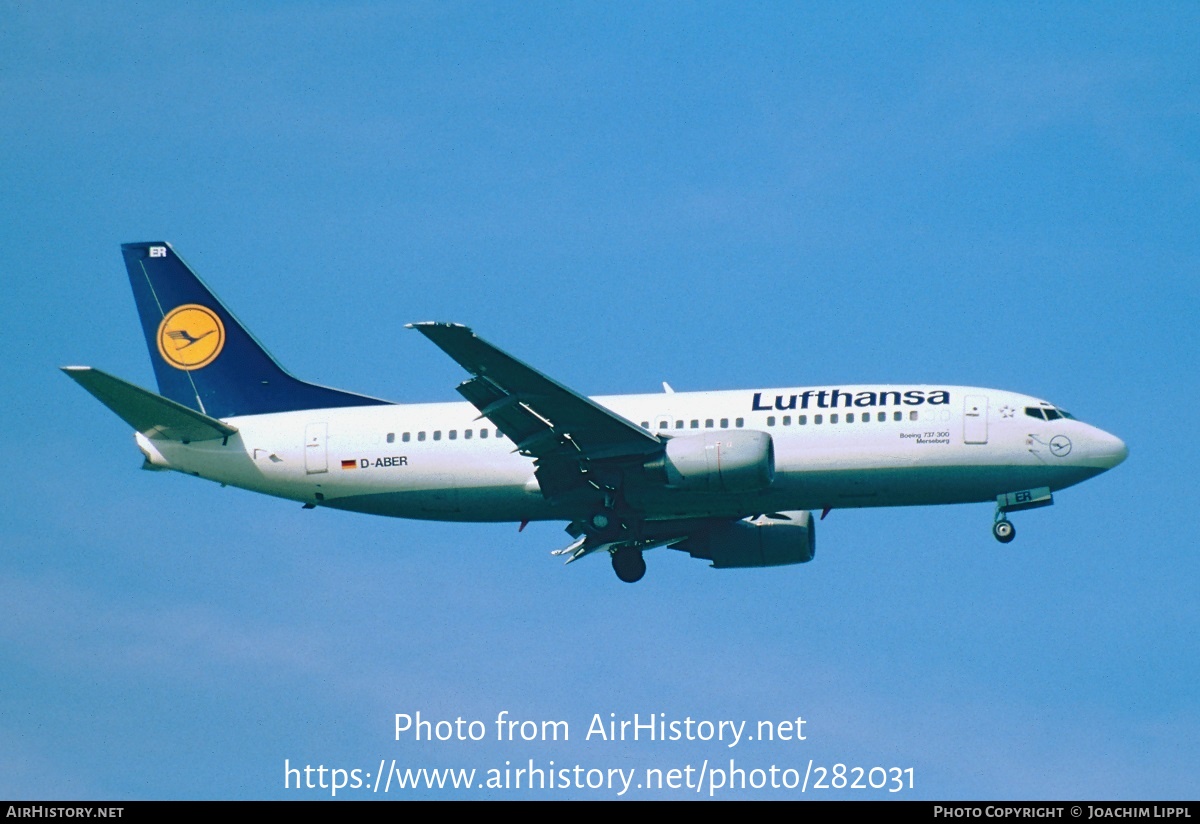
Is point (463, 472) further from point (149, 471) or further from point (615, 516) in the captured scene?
point (149, 471)

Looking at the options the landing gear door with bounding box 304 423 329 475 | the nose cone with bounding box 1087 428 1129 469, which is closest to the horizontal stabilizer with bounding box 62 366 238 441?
the landing gear door with bounding box 304 423 329 475

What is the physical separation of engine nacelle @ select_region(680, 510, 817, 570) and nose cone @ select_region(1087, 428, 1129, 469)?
8.98 m

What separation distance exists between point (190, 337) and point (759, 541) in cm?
1787

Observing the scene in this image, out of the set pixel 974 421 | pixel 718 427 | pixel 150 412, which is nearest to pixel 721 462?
pixel 718 427

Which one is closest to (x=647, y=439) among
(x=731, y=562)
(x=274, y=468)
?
(x=731, y=562)

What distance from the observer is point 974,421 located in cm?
4653

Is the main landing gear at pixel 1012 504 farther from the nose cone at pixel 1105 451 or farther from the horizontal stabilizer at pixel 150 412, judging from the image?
the horizontal stabilizer at pixel 150 412

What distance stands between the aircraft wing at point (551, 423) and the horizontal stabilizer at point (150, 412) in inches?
351

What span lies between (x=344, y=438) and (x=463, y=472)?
375 centimetres

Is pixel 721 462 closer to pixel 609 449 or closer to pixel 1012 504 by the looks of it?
pixel 609 449

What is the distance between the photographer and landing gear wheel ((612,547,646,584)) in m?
51.1

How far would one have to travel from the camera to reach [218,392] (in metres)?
52.4

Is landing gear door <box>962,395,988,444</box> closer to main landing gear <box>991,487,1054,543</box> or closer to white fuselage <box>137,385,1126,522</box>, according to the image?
white fuselage <box>137,385,1126,522</box>

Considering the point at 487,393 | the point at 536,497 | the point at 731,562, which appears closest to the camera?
the point at 487,393
